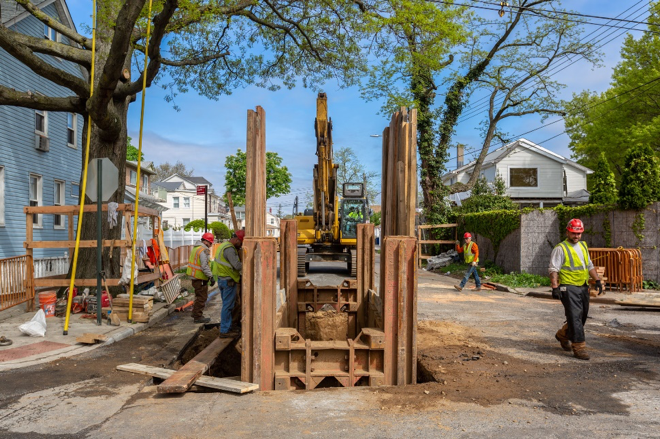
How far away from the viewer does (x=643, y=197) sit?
1445cm

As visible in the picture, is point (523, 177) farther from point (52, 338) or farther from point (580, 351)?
point (52, 338)

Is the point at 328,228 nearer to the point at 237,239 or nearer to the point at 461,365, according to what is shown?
the point at 237,239

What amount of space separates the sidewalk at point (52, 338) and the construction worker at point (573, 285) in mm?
6748

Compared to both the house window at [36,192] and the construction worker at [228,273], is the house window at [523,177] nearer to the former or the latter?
the house window at [36,192]

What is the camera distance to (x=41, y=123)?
18.3m

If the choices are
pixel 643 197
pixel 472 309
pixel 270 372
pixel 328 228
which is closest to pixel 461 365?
pixel 270 372

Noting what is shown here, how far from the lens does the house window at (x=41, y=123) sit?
17.9 metres

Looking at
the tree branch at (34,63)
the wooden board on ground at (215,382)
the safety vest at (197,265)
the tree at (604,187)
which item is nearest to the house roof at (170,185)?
the tree at (604,187)

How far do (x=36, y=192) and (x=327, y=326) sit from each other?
1501 cm

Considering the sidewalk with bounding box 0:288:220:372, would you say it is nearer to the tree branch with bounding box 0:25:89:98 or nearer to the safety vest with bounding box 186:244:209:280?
the safety vest with bounding box 186:244:209:280

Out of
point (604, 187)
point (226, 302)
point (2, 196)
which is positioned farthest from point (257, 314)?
point (604, 187)

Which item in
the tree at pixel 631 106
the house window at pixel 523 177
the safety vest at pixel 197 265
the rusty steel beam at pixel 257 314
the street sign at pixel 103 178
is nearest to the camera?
the rusty steel beam at pixel 257 314

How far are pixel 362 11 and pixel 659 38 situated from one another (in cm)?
2136

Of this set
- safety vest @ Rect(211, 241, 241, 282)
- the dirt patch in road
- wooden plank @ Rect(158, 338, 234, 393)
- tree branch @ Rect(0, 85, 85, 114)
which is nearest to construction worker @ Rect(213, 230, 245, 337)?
safety vest @ Rect(211, 241, 241, 282)
